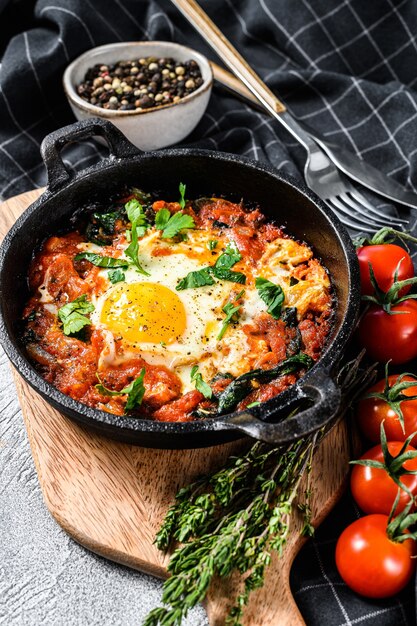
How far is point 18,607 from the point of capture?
12.2 ft

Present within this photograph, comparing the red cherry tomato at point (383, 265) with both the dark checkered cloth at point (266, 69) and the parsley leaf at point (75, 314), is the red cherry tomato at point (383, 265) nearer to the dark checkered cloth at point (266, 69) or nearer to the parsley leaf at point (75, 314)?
the dark checkered cloth at point (266, 69)

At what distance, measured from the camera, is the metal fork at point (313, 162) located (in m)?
5.43

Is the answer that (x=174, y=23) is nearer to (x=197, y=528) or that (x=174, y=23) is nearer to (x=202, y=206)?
(x=202, y=206)

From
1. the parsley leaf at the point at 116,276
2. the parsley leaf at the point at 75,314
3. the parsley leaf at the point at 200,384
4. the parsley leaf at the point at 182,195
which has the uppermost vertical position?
the parsley leaf at the point at 75,314

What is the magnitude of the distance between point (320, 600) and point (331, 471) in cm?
65

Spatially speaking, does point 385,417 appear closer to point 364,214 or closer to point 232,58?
point 364,214

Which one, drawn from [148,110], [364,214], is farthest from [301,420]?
[148,110]

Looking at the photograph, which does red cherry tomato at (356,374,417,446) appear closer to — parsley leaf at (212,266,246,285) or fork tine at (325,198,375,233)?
parsley leaf at (212,266,246,285)

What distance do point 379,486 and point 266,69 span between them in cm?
394

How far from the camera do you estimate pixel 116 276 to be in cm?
439

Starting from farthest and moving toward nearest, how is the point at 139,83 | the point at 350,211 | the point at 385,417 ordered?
the point at 139,83
the point at 350,211
the point at 385,417

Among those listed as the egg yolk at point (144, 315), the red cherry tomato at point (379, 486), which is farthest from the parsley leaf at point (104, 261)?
the red cherry tomato at point (379, 486)

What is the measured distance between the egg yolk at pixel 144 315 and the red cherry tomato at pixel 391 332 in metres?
1.09

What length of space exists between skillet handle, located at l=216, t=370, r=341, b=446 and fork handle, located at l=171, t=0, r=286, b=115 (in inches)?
109
